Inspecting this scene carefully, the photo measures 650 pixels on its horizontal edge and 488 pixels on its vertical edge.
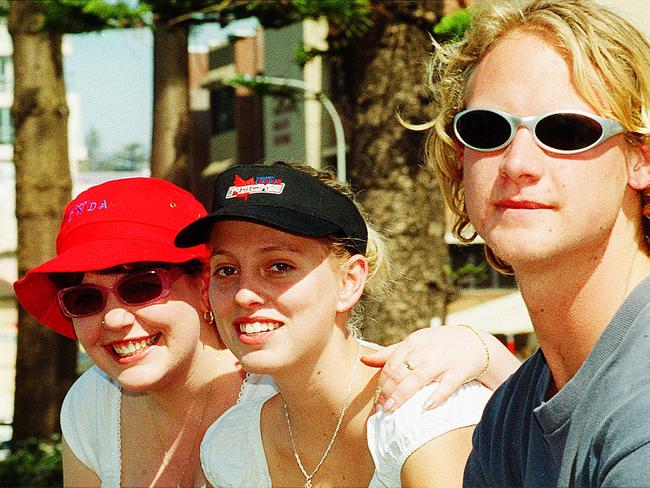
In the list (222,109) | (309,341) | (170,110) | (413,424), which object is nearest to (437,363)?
(413,424)

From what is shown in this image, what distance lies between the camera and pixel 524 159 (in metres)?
2.08

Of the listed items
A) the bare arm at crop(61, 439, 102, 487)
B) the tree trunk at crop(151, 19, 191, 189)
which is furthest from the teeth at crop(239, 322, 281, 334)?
the tree trunk at crop(151, 19, 191, 189)

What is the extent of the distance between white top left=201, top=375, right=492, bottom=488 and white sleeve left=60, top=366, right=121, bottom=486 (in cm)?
60

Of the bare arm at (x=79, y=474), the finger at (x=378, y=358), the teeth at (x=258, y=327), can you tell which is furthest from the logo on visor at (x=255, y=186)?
the bare arm at (x=79, y=474)

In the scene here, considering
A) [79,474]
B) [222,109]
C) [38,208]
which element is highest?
Result: [79,474]

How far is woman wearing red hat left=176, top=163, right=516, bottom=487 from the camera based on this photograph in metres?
2.77

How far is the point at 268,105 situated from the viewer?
32.1 m

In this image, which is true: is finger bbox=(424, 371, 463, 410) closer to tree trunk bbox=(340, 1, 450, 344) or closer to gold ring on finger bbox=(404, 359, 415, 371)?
gold ring on finger bbox=(404, 359, 415, 371)

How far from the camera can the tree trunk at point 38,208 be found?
30.4 feet

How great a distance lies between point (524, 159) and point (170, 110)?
24.1 ft

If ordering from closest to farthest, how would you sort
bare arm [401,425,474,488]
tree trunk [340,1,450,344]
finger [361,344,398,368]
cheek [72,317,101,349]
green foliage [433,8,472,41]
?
bare arm [401,425,474,488], finger [361,344,398,368], cheek [72,317,101,349], green foliage [433,8,472,41], tree trunk [340,1,450,344]

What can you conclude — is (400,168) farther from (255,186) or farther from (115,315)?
(255,186)

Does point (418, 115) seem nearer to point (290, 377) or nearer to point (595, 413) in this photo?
point (290, 377)

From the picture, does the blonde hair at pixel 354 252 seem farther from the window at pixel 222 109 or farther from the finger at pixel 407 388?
the window at pixel 222 109
